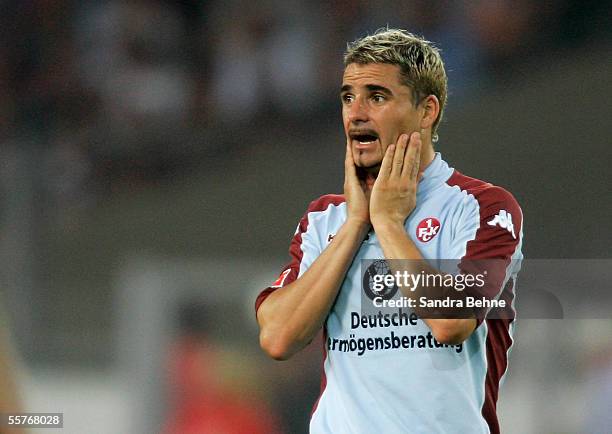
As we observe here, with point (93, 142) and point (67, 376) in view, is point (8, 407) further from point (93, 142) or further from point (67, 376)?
point (93, 142)

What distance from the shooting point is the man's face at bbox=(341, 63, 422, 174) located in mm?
1891

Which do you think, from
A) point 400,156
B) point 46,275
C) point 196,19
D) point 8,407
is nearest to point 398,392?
point 400,156

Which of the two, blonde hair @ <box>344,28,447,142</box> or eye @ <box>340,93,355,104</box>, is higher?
blonde hair @ <box>344,28,447,142</box>

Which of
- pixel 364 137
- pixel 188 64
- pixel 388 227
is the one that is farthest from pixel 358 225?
pixel 188 64

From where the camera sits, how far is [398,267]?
173 centimetres

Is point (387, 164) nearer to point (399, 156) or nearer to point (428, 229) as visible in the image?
point (399, 156)

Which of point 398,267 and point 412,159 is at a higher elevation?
point 412,159

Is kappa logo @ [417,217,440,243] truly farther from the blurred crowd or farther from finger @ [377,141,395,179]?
the blurred crowd

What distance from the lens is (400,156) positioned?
1.86 m

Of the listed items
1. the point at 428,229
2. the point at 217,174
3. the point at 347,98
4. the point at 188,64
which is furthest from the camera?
the point at 188,64

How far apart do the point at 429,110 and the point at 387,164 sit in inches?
7.6

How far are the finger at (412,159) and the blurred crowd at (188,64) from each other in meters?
3.45

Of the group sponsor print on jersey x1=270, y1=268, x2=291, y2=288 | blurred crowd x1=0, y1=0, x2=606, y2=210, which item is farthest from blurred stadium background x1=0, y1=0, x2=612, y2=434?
sponsor print on jersey x1=270, y1=268, x2=291, y2=288

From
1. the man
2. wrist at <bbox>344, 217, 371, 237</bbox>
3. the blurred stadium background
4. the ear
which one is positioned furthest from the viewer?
the blurred stadium background
